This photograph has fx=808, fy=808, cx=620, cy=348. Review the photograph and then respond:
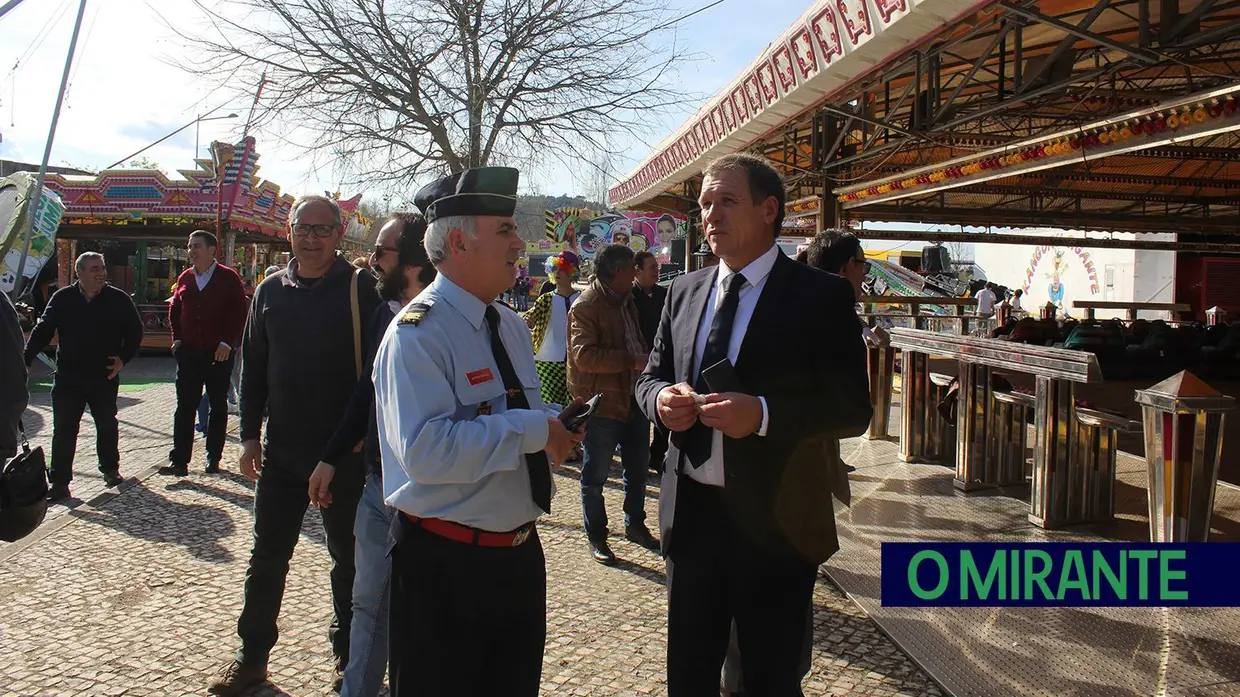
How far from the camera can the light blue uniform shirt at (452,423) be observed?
1.74m

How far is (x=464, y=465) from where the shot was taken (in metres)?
1.73

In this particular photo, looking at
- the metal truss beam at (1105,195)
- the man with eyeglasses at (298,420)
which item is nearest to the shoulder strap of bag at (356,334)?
the man with eyeglasses at (298,420)

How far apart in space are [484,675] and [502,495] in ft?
1.39

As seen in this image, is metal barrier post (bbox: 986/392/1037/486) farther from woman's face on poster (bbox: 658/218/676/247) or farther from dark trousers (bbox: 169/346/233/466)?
woman's face on poster (bbox: 658/218/676/247)

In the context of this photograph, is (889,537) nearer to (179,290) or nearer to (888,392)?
(888,392)

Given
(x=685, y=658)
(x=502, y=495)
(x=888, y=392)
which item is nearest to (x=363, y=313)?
(x=502, y=495)

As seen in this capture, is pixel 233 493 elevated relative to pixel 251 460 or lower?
lower

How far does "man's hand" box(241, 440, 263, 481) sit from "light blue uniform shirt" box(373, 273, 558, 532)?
1.43 meters

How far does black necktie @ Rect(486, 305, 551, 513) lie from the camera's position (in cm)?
195

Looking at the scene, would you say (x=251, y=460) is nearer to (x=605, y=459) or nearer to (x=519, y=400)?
(x=519, y=400)

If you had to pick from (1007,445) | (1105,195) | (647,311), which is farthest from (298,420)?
(1105,195)

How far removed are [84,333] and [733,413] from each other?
6.05 m

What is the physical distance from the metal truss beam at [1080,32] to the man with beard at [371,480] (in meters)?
3.21

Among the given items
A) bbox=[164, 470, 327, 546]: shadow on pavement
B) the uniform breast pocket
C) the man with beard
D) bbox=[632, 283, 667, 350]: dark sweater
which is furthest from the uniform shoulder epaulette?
bbox=[164, 470, 327, 546]: shadow on pavement
